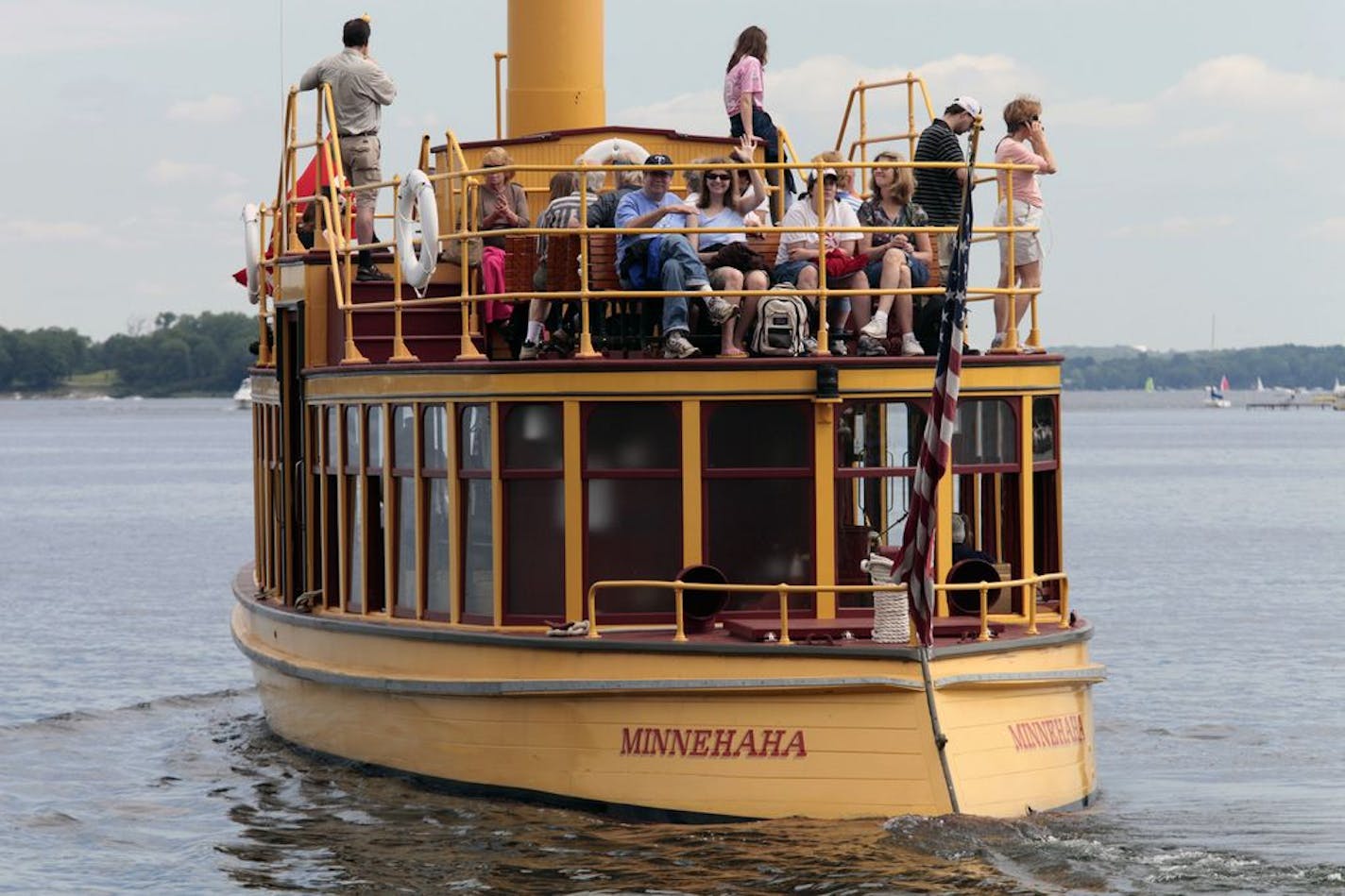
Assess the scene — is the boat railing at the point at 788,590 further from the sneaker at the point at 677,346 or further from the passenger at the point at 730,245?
the passenger at the point at 730,245

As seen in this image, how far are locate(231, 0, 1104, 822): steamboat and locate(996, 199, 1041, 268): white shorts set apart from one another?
0.32 metres

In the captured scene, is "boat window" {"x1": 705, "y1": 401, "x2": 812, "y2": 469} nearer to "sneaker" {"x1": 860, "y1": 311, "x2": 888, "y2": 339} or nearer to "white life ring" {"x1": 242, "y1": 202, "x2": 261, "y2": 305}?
"sneaker" {"x1": 860, "y1": 311, "x2": 888, "y2": 339}

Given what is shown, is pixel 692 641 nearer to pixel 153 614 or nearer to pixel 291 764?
pixel 291 764

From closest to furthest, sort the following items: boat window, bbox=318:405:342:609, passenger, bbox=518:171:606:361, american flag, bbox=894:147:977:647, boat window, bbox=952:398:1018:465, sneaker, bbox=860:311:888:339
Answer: american flag, bbox=894:147:977:647, sneaker, bbox=860:311:888:339, boat window, bbox=952:398:1018:465, passenger, bbox=518:171:606:361, boat window, bbox=318:405:342:609

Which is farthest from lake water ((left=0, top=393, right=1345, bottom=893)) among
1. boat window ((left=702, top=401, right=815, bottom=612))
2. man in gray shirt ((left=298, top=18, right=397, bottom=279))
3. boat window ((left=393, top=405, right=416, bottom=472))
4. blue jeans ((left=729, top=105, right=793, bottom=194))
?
blue jeans ((left=729, top=105, right=793, bottom=194))

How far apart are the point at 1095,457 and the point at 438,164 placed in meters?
92.2

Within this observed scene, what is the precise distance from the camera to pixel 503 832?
14.4 meters

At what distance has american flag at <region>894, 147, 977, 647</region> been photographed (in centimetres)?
1273

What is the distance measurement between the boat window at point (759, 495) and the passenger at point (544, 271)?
1.29 metres

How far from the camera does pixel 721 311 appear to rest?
46.6 feet

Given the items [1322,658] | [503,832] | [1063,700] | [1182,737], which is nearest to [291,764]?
[503,832]

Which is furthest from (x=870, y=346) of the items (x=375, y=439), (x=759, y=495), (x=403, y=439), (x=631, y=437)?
(x=375, y=439)

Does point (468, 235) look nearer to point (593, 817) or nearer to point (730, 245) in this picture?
point (730, 245)

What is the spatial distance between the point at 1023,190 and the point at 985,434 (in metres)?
1.86
